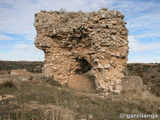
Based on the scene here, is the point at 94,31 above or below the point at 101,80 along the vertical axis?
above

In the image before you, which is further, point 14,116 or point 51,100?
point 51,100

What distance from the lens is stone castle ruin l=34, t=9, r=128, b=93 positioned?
8.48 m

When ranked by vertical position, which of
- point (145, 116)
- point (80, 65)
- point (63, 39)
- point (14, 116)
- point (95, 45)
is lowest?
point (145, 116)

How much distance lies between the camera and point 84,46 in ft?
33.3

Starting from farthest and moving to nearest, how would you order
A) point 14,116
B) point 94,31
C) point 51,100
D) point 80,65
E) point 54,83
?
1. point 80,65
2. point 54,83
3. point 94,31
4. point 51,100
5. point 14,116

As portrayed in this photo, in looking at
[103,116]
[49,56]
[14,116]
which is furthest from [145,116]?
[49,56]

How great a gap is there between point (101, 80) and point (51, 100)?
10.4 ft

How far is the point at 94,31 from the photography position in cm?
895

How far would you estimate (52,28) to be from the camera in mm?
10500

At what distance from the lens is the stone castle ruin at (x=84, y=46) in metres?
8.48

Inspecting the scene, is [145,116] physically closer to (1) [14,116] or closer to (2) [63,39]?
(1) [14,116]

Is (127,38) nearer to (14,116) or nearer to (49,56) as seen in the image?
(49,56)

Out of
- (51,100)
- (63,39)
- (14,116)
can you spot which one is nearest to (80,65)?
(63,39)

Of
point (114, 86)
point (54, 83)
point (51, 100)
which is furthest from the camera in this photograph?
point (54, 83)
